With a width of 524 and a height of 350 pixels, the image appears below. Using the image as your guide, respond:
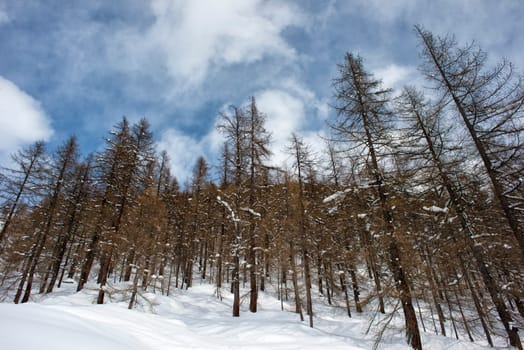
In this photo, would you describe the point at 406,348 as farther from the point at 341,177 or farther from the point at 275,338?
the point at 341,177

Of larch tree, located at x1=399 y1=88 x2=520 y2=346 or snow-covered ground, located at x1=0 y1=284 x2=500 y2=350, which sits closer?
snow-covered ground, located at x1=0 y1=284 x2=500 y2=350

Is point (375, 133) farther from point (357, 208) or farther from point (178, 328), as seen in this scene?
point (178, 328)

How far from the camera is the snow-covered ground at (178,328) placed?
2.81 metres

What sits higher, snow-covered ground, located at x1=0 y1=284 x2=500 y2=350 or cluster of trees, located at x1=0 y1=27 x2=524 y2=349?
cluster of trees, located at x1=0 y1=27 x2=524 y2=349

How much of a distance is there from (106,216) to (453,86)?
64.5ft

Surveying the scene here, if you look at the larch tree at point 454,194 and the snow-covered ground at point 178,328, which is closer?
the snow-covered ground at point 178,328

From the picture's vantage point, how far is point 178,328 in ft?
26.8

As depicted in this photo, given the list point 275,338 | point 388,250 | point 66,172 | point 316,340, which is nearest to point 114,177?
point 66,172

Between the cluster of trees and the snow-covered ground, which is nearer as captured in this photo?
the snow-covered ground

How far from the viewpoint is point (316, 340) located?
7996 mm

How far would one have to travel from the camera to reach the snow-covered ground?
9.21 feet

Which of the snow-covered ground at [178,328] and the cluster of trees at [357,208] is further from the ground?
the cluster of trees at [357,208]

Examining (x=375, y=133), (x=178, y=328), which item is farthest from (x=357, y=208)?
(x=178, y=328)

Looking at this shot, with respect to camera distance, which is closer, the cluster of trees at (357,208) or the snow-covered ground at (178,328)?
the snow-covered ground at (178,328)
